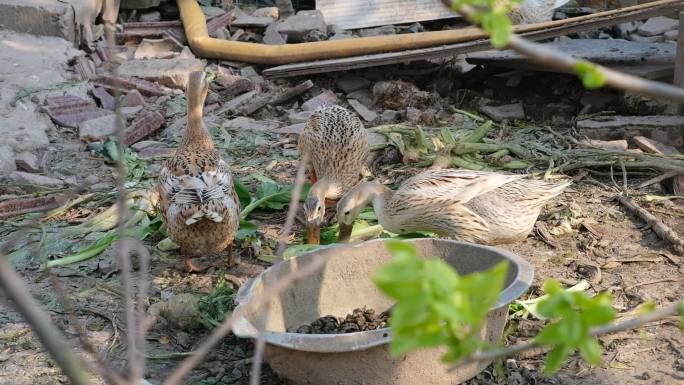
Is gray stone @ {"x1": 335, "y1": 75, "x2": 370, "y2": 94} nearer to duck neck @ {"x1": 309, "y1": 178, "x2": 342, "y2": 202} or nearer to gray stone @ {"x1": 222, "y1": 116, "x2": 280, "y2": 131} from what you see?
gray stone @ {"x1": 222, "y1": 116, "x2": 280, "y2": 131}

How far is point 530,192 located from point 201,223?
216 centimetres

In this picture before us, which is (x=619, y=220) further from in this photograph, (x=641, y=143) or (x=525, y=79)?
(x=525, y=79)

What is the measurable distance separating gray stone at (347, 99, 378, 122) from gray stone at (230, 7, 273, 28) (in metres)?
2.73

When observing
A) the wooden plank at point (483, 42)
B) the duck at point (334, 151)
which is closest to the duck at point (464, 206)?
the duck at point (334, 151)

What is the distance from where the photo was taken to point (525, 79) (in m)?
9.70

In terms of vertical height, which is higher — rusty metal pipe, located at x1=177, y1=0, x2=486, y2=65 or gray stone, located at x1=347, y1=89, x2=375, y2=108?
rusty metal pipe, located at x1=177, y1=0, x2=486, y2=65

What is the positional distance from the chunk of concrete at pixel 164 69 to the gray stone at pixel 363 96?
1.88 m

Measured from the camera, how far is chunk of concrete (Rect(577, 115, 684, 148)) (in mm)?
7625

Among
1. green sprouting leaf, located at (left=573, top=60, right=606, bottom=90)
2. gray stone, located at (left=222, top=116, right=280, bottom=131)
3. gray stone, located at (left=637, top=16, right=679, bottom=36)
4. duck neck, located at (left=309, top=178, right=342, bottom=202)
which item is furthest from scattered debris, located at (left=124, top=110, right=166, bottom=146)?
green sprouting leaf, located at (left=573, top=60, right=606, bottom=90)

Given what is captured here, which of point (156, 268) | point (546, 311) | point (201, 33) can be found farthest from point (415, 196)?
point (201, 33)

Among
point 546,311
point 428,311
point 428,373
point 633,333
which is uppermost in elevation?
point 428,311

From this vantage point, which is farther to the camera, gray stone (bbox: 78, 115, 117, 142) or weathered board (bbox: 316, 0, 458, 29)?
weathered board (bbox: 316, 0, 458, 29)

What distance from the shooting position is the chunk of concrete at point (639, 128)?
25.0 feet

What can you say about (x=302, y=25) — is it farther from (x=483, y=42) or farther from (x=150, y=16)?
(x=483, y=42)
